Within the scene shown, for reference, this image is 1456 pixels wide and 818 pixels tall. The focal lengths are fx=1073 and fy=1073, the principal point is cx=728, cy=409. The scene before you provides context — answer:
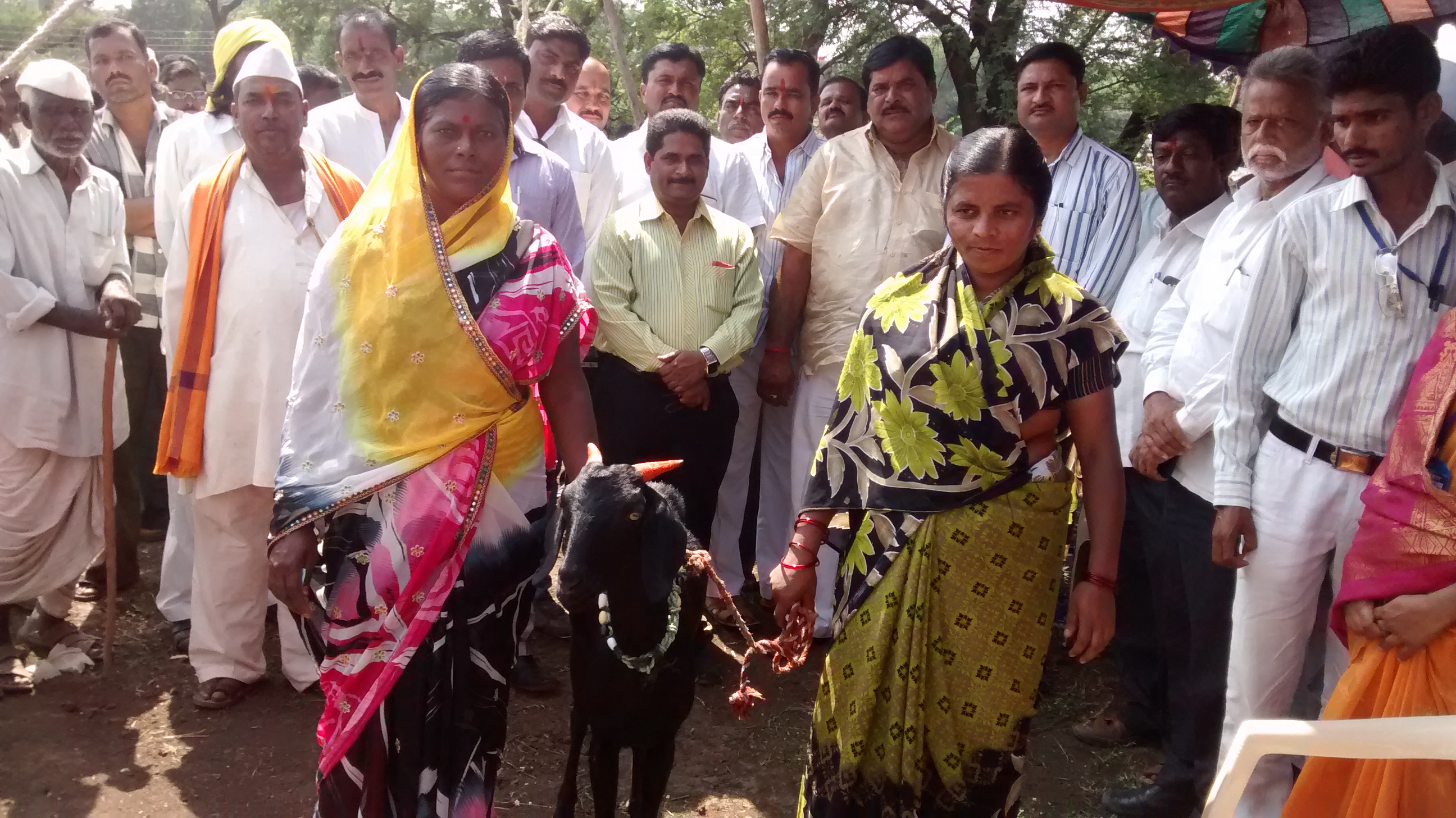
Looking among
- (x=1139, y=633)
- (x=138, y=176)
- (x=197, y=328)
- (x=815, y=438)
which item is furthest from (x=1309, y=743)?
(x=138, y=176)

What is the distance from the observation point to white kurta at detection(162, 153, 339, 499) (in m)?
3.77

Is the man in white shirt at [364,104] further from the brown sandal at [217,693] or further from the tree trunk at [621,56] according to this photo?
the tree trunk at [621,56]

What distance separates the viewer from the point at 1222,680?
131 inches

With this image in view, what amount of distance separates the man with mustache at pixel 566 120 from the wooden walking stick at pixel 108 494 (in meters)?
2.03

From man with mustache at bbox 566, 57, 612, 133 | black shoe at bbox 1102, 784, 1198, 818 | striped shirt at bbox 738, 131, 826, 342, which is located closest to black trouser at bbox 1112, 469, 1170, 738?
black shoe at bbox 1102, 784, 1198, 818

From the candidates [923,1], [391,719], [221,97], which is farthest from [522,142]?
[923,1]

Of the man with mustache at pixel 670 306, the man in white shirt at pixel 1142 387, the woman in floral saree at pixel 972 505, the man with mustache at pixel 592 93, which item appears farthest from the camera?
the man with mustache at pixel 592 93

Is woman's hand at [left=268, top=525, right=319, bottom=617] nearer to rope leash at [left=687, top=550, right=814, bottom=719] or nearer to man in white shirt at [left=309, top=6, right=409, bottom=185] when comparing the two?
rope leash at [left=687, top=550, right=814, bottom=719]

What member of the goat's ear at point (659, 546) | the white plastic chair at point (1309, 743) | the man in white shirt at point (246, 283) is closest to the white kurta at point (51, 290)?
the man in white shirt at point (246, 283)

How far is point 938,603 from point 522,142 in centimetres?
285

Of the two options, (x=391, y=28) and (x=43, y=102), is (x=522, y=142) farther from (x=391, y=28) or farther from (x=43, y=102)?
(x=43, y=102)

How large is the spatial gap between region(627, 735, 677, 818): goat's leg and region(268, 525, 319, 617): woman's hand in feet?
3.31

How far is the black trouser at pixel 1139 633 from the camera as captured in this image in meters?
3.97

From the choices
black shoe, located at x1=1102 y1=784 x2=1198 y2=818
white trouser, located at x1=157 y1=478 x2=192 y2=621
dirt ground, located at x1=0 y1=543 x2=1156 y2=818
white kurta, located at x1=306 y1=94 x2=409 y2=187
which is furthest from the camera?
white kurta, located at x1=306 y1=94 x2=409 y2=187
